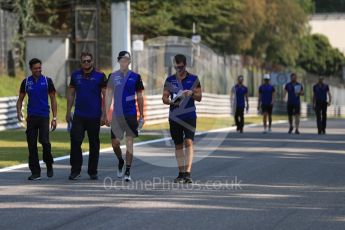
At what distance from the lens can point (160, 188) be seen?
12.9 metres

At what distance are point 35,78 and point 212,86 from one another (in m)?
33.2

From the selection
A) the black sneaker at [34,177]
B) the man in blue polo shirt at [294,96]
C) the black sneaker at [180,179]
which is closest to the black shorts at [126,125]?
the black sneaker at [180,179]

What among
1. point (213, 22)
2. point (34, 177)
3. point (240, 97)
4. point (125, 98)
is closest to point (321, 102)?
point (240, 97)

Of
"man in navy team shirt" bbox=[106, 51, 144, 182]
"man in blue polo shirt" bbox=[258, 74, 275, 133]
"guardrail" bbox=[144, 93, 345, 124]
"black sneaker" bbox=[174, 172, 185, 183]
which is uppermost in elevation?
"man in navy team shirt" bbox=[106, 51, 144, 182]

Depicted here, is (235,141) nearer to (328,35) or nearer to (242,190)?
(242,190)

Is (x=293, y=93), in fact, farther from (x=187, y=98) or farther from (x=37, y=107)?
(x=187, y=98)

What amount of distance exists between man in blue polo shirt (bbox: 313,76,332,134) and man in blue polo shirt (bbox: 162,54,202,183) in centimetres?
1589

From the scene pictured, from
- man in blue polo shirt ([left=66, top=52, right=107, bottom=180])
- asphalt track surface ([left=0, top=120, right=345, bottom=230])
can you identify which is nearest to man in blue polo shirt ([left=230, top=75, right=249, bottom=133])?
asphalt track surface ([left=0, top=120, right=345, bottom=230])

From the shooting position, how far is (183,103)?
13.6 metres

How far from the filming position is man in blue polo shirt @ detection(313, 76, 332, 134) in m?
29.1

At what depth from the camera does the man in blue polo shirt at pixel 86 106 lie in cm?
1408

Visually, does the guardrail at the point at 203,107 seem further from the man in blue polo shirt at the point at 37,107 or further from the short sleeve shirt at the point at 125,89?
the short sleeve shirt at the point at 125,89

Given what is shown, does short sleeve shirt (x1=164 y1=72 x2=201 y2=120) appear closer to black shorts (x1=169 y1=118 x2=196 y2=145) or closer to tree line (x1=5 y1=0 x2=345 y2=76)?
black shorts (x1=169 y1=118 x2=196 y2=145)

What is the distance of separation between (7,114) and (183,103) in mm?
16119
